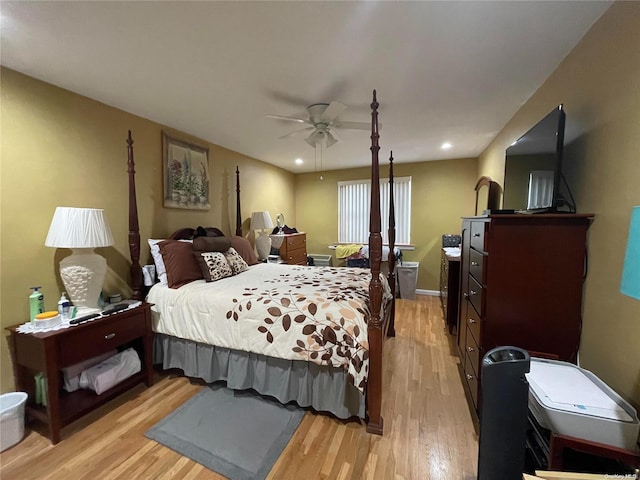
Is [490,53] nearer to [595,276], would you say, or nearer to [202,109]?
[595,276]

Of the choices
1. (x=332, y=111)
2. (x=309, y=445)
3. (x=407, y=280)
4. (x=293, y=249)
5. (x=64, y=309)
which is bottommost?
(x=309, y=445)

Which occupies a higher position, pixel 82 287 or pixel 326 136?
pixel 326 136

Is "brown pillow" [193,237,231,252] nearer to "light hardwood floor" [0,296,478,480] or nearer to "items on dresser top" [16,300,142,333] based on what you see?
"items on dresser top" [16,300,142,333]

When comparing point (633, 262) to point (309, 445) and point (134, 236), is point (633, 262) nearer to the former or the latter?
point (309, 445)

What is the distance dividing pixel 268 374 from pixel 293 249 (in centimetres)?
281

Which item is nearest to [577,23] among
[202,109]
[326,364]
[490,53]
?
[490,53]

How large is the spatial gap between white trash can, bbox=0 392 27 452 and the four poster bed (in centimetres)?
85

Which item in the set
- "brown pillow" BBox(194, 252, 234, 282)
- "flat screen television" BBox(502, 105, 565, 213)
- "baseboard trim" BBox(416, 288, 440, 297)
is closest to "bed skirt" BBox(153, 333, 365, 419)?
"brown pillow" BBox(194, 252, 234, 282)

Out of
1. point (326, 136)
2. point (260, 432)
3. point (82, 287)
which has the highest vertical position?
point (326, 136)

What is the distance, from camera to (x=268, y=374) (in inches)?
80.7

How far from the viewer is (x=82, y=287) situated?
1.96 m

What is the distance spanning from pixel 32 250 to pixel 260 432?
210 centimetres

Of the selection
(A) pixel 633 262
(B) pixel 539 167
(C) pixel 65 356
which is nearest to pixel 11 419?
(C) pixel 65 356

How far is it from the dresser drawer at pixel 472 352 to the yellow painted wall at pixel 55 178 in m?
3.06
